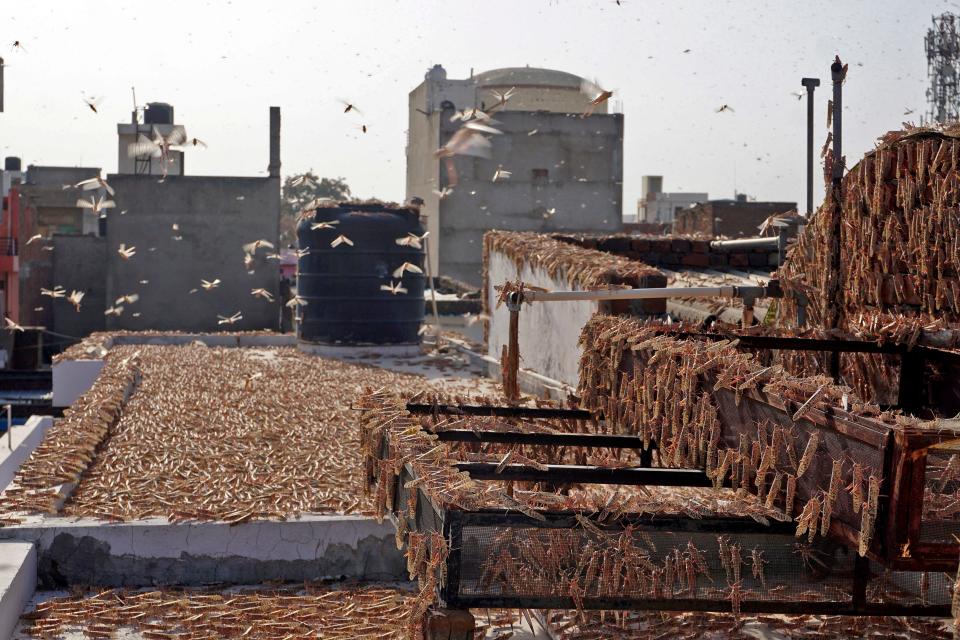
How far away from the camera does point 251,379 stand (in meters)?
17.1

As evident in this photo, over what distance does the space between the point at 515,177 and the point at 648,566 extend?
45547mm

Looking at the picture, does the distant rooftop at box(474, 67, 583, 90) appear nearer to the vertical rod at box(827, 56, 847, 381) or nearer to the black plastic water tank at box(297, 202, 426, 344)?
the black plastic water tank at box(297, 202, 426, 344)

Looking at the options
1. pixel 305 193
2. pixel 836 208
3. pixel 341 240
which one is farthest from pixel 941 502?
pixel 305 193

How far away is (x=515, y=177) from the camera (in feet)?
162

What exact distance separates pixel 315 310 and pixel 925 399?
16549mm

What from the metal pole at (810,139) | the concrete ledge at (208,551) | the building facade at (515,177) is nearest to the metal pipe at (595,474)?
the concrete ledge at (208,551)

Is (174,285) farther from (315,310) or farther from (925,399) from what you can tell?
(925,399)

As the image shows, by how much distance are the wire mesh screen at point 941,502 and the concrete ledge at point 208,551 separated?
473cm

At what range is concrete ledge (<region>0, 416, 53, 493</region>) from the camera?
15.1 m

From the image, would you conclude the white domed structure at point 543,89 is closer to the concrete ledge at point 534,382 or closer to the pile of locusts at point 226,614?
the concrete ledge at point 534,382

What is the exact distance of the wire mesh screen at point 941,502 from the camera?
152 inches

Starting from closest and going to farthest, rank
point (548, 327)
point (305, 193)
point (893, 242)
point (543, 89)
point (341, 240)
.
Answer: point (893, 242) < point (548, 327) < point (341, 240) < point (543, 89) < point (305, 193)

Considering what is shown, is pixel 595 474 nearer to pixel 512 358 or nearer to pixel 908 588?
pixel 908 588

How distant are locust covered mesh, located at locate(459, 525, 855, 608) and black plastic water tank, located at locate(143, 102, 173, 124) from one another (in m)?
43.1
